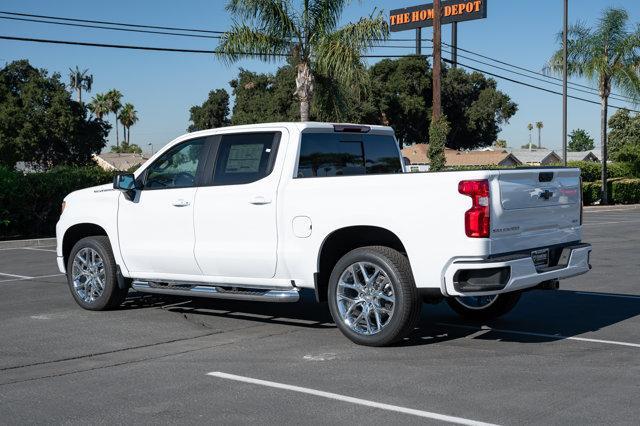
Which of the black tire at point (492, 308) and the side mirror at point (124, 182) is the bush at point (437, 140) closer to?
the black tire at point (492, 308)

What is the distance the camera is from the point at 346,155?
340 inches

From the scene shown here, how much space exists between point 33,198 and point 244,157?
48.9ft

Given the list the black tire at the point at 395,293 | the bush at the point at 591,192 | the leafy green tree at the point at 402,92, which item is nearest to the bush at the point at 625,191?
the bush at the point at 591,192

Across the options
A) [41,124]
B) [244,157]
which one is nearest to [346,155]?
[244,157]

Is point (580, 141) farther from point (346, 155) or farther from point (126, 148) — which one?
point (346, 155)

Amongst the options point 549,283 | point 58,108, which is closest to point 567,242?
point 549,283

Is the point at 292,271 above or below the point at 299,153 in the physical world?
below

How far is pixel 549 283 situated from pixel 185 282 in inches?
148

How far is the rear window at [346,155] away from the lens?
27.0 feet

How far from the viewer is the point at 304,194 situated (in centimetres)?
769

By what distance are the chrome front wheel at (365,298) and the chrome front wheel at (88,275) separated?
3299mm

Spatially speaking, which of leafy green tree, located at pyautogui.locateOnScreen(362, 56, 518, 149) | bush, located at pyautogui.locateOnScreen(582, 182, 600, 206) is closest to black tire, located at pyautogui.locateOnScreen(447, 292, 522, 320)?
bush, located at pyautogui.locateOnScreen(582, 182, 600, 206)

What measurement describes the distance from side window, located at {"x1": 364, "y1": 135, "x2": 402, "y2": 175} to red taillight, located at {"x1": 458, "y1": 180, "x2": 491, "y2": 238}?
227cm

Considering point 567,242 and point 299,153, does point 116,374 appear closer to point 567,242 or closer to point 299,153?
point 299,153
